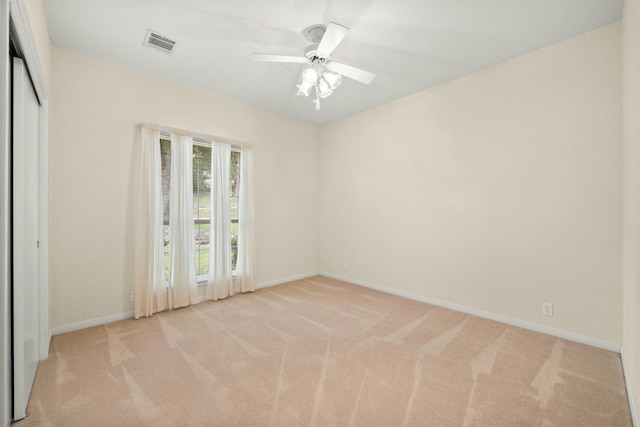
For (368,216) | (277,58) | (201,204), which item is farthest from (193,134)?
(368,216)

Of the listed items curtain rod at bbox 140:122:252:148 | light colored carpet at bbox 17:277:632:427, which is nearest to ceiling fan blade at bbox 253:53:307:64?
curtain rod at bbox 140:122:252:148

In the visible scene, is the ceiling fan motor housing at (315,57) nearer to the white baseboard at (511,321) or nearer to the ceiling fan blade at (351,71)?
the ceiling fan blade at (351,71)

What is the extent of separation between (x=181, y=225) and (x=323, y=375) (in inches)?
95.2

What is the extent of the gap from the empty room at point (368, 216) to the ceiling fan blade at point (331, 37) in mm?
16

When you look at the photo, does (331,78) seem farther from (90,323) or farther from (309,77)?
(90,323)

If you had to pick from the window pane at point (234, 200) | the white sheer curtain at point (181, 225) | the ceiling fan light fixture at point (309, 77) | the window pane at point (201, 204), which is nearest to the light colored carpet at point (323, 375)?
the white sheer curtain at point (181, 225)

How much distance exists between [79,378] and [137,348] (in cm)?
45

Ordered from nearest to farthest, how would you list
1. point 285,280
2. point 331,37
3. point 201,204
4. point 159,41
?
point 331,37 < point 159,41 < point 201,204 < point 285,280

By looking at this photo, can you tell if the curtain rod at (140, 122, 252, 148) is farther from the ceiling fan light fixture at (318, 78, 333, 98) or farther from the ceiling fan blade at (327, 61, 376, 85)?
the ceiling fan blade at (327, 61, 376, 85)

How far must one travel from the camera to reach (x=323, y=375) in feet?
6.64

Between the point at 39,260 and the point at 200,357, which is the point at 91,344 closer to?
the point at 39,260

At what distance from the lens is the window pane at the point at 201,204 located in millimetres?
3648

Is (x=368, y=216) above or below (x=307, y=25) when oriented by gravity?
below

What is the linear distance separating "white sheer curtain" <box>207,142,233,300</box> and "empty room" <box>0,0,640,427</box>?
0.03m
